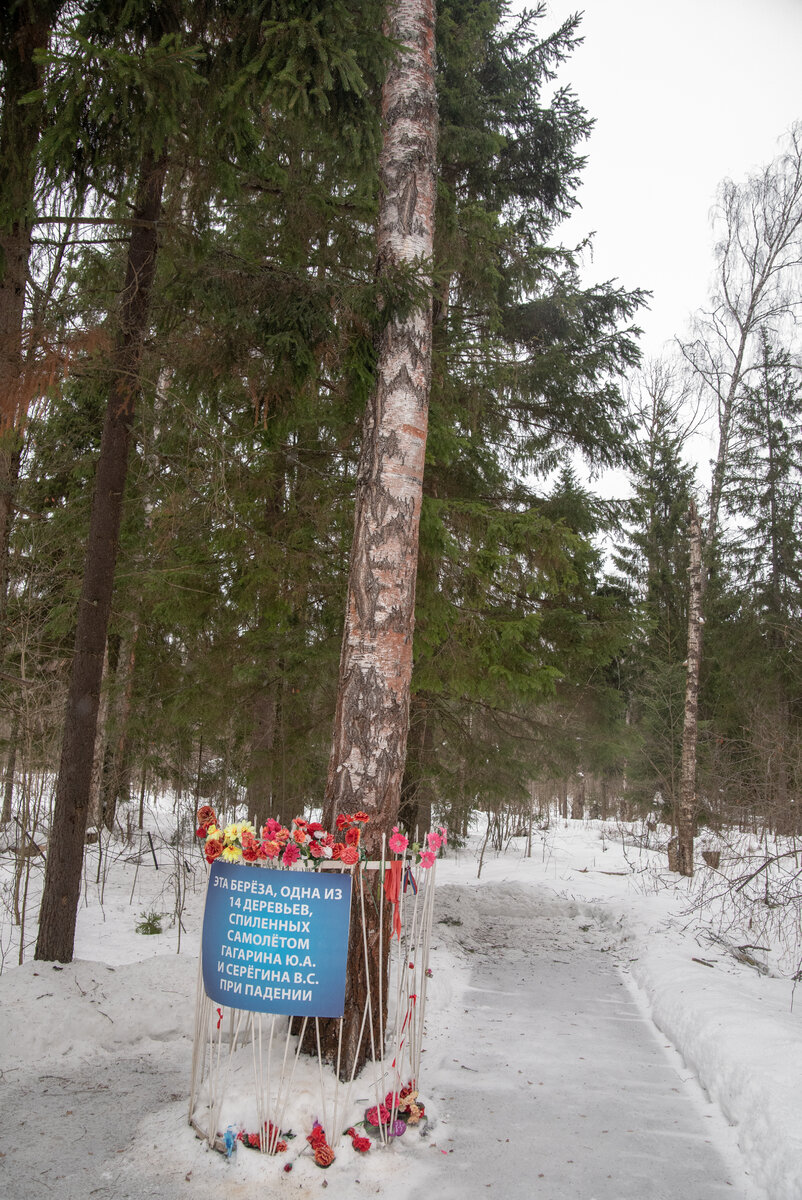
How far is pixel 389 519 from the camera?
4.91 meters

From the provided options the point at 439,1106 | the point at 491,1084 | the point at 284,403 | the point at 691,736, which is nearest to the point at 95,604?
the point at 284,403

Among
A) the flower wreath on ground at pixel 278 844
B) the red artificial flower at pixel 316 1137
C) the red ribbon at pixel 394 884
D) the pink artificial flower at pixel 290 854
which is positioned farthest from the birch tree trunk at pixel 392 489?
the red artificial flower at pixel 316 1137

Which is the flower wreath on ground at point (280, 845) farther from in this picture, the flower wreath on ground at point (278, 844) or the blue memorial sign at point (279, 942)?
the blue memorial sign at point (279, 942)

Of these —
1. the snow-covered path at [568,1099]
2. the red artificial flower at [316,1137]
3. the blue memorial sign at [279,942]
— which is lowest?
the snow-covered path at [568,1099]

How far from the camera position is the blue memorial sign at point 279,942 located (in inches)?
143

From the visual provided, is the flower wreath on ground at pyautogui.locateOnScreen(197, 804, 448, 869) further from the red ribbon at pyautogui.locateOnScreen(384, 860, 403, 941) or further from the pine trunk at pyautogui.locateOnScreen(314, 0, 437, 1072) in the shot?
the pine trunk at pyautogui.locateOnScreen(314, 0, 437, 1072)

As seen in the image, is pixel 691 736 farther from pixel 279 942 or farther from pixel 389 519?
pixel 279 942

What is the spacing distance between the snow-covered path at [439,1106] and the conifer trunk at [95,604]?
22.1 inches

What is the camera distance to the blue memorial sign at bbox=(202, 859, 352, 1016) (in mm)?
3621

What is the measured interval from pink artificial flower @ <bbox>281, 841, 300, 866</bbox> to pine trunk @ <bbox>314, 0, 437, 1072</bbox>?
25.4 inches

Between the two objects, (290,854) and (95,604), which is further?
(95,604)

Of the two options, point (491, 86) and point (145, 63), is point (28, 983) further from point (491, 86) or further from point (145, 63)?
point (491, 86)

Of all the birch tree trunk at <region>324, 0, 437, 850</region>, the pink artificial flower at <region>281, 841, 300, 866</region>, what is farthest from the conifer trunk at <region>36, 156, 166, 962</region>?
the pink artificial flower at <region>281, 841, 300, 866</region>

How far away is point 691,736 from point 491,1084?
943 cm
